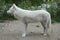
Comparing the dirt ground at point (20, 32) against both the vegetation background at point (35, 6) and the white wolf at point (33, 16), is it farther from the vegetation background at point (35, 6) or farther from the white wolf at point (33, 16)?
the vegetation background at point (35, 6)

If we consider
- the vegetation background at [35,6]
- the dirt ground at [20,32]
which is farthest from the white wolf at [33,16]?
the vegetation background at [35,6]

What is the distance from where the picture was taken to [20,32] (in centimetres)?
891

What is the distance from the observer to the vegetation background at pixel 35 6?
11625 mm

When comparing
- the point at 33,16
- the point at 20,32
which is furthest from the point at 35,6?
the point at 33,16

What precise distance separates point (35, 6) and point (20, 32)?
12.2 ft

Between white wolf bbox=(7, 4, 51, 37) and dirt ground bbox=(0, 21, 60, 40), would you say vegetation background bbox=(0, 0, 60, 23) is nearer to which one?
dirt ground bbox=(0, 21, 60, 40)

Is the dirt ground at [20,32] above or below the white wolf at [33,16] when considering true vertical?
below

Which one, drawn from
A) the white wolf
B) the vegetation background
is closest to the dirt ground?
the white wolf

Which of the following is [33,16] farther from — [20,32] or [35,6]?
[35,6]

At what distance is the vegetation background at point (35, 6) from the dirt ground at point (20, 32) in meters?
1.00

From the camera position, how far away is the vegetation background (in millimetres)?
11625

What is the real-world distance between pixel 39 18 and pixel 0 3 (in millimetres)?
4818

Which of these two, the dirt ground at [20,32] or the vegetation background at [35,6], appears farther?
the vegetation background at [35,6]

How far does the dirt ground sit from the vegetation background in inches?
39.2
